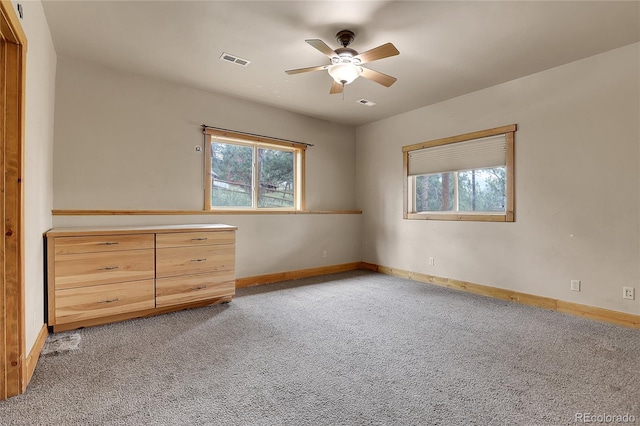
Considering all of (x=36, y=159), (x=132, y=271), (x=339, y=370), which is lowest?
(x=339, y=370)

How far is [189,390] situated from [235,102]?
11.7 feet

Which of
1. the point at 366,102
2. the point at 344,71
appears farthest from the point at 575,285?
the point at 366,102

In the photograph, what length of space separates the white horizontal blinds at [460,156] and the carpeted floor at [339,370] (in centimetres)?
182

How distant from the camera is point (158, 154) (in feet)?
12.1

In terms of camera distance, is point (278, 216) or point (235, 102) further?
point (278, 216)

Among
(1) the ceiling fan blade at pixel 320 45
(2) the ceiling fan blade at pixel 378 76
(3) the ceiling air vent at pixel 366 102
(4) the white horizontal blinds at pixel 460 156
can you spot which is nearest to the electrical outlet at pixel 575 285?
(4) the white horizontal blinds at pixel 460 156

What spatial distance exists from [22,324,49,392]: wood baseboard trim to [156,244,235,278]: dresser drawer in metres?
0.90

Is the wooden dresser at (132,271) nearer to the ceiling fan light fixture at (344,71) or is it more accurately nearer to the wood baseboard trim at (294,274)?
the wood baseboard trim at (294,274)

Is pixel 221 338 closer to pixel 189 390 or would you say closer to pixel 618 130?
pixel 189 390

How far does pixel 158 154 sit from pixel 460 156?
12.6 feet

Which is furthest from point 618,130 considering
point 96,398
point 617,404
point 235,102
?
point 96,398

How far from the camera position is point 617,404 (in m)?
1.67

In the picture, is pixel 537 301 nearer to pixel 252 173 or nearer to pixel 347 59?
pixel 347 59

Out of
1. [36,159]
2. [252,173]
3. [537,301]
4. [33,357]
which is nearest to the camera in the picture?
[33,357]
